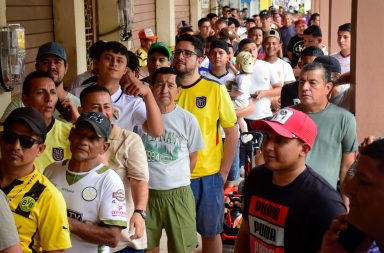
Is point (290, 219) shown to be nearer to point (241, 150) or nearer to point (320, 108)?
point (320, 108)

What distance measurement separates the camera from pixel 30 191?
354 centimetres

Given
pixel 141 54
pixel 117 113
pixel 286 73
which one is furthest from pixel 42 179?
pixel 141 54

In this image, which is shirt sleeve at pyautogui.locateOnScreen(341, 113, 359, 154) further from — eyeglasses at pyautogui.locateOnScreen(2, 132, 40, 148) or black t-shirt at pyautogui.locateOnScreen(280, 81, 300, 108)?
eyeglasses at pyautogui.locateOnScreen(2, 132, 40, 148)

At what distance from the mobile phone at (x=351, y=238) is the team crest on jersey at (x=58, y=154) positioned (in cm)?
233

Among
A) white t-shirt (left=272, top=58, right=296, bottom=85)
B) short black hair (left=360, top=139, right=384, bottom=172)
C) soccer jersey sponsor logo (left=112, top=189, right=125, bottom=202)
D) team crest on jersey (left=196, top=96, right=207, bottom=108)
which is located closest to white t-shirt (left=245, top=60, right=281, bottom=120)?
white t-shirt (left=272, top=58, right=296, bottom=85)

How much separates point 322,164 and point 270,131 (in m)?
1.58

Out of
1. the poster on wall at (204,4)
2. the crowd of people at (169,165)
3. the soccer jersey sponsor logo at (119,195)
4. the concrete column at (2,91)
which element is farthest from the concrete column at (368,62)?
the poster on wall at (204,4)

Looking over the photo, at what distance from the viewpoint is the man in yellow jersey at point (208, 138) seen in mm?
6055

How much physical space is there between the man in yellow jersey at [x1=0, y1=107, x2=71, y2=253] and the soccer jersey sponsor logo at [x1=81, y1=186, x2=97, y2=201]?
0.38 meters

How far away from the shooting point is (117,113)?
5.25 metres

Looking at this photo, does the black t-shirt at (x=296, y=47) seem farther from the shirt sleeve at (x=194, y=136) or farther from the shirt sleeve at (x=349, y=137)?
the shirt sleeve at (x=349, y=137)

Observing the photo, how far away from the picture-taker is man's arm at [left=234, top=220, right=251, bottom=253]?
3.92 meters

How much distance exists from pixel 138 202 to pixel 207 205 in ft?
5.19

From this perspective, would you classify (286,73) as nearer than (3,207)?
No
